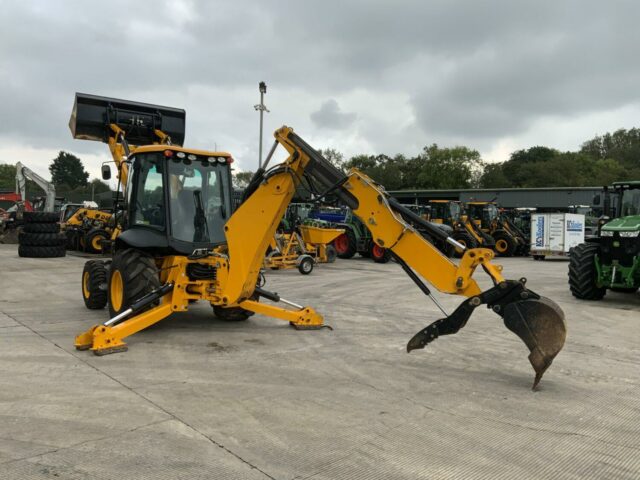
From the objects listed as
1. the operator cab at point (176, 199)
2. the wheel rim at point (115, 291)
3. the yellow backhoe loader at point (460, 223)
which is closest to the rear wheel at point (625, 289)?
the operator cab at point (176, 199)

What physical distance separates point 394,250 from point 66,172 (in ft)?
484

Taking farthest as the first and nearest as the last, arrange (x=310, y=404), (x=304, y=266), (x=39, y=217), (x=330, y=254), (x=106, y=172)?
(x=39, y=217) → (x=330, y=254) → (x=304, y=266) → (x=106, y=172) → (x=310, y=404)

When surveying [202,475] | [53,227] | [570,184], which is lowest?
[202,475]

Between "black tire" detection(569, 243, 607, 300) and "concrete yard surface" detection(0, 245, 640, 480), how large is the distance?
2.78 metres

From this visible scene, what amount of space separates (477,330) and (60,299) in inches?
296

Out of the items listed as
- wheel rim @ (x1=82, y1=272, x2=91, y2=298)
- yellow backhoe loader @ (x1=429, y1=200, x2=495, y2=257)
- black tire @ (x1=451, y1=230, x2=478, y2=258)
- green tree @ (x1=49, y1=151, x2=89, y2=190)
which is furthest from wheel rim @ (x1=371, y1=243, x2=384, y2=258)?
green tree @ (x1=49, y1=151, x2=89, y2=190)

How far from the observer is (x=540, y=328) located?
197 inches

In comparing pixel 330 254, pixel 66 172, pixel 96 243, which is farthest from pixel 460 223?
pixel 66 172

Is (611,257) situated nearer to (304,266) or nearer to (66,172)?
(304,266)

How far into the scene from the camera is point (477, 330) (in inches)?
313

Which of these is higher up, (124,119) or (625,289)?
(124,119)

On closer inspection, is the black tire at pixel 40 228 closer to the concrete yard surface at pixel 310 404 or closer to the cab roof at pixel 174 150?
the concrete yard surface at pixel 310 404

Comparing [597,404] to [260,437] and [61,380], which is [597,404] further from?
[61,380]

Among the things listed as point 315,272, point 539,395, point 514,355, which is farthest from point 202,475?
point 315,272
